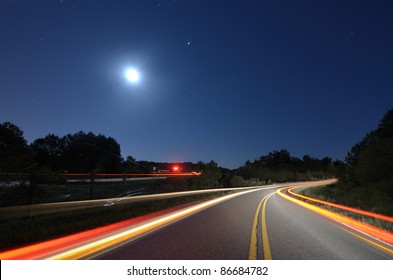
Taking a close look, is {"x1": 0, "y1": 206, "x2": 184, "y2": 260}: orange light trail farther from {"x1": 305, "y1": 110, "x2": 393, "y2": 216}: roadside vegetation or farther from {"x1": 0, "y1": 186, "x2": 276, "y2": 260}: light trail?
{"x1": 305, "y1": 110, "x2": 393, "y2": 216}: roadside vegetation

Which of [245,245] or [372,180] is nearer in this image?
[245,245]

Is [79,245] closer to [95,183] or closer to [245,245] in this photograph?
[245,245]

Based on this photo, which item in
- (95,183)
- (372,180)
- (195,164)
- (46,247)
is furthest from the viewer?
(195,164)

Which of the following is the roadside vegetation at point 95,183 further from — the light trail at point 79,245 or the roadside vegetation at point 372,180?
the light trail at point 79,245

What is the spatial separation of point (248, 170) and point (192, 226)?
99.5m

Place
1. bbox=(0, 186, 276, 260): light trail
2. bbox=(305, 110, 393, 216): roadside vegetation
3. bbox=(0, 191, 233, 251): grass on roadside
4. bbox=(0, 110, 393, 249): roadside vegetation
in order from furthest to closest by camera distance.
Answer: bbox=(305, 110, 393, 216): roadside vegetation
bbox=(0, 110, 393, 249): roadside vegetation
bbox=(0, 191, 233, 251): grass on roadside
bbox=(0, 186, 276, 260): light trail

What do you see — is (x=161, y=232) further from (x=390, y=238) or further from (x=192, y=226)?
(x=390, y=238)

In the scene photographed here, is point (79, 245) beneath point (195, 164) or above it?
beneath

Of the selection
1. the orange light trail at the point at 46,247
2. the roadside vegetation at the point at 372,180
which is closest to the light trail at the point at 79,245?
the orange light trail at the point at 46,247

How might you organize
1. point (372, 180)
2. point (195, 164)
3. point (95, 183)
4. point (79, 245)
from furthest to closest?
point (195, 164) < point (95, 183) < point (372, 180) < point (79, 245)

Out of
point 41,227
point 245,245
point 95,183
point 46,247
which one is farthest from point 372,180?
point 46,247

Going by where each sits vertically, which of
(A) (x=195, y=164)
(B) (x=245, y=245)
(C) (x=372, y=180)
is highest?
(A) (x=195, y=164)

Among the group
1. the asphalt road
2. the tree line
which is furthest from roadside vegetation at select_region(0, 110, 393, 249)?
the asphalt road
